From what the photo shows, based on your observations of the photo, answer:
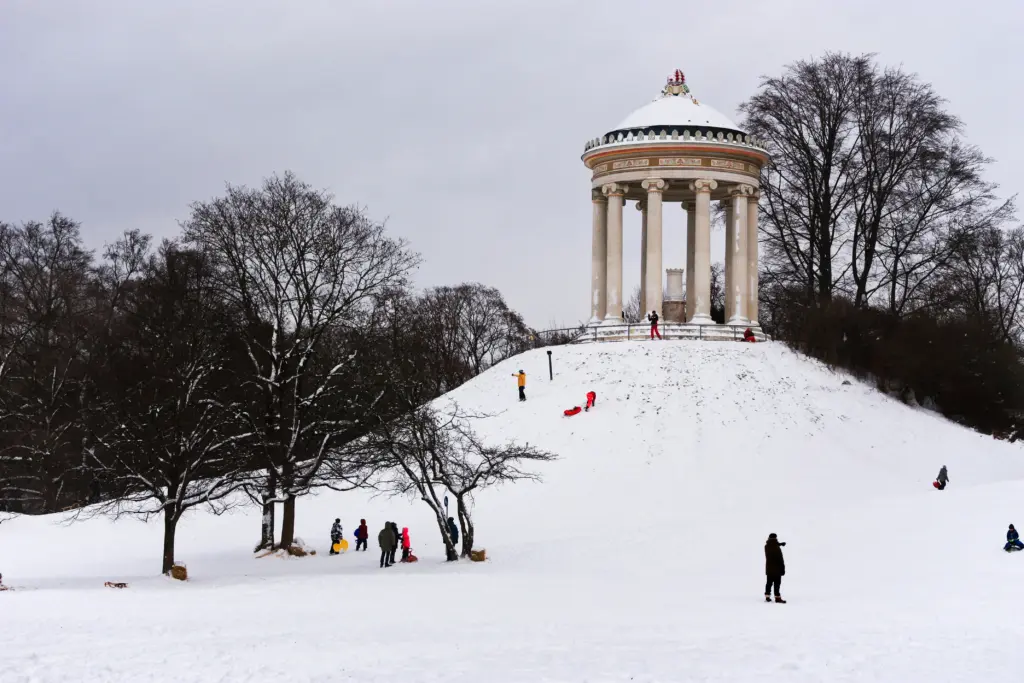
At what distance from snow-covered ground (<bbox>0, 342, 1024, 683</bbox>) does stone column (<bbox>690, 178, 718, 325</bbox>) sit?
2.84m

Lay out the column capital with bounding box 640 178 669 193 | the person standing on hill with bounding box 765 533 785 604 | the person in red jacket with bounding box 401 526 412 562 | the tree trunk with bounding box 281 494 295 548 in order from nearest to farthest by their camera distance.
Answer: the person standing on hill with bounding box 765 533 785 604 → the person in red jacket with bounding box 401 526 412 562 → the tree trunk with bounding box 281 494 295 548 → the column capital with bounding box 640 178 669 193

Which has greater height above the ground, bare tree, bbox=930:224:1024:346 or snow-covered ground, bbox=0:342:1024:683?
bare tree, bbox=930:224:1024:346

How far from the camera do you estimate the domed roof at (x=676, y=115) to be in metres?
50.0

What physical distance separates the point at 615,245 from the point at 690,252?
5294 mm

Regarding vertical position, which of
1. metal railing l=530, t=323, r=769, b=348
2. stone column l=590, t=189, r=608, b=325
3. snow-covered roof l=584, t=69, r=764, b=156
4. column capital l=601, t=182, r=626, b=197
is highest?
snow-covered roof l=584, t=69, r=764, b=156

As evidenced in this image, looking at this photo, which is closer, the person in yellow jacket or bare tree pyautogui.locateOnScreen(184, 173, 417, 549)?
bare tree pyautogui.locateOnScreen(184, 173, 417, 549)

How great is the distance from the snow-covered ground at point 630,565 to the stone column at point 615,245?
2951mm

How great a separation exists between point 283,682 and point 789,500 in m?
24.0

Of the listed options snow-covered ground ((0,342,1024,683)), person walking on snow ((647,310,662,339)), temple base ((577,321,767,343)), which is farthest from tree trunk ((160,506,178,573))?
temple base ((577,321,767,343))

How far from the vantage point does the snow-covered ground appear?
16.7 meters

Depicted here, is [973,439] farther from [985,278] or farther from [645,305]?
[985,278]

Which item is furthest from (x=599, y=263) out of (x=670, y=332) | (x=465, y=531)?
(x=465, y=531)

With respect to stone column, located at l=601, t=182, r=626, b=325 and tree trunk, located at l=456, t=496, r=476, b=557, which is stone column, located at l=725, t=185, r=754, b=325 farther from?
tree trunk, located at l=456, t=496, r=476, b=557

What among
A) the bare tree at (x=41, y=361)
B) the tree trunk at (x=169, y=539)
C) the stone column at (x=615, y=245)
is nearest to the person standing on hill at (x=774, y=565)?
the tree trunk at (x=169, y=539)
